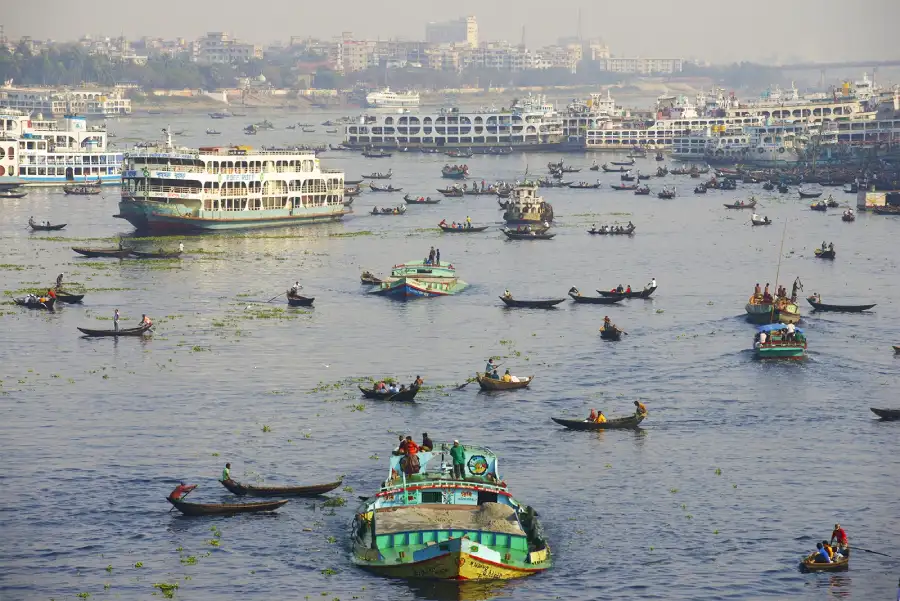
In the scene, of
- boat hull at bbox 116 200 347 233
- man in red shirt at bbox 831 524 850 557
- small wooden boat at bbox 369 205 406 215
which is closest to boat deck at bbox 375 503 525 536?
man in red shirt at bbox 831 524 850 557

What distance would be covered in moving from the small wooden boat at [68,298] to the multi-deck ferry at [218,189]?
36.7 meters

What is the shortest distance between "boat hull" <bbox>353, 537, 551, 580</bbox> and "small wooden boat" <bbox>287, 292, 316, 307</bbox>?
4616 centimetres

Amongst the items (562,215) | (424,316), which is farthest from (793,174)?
(424,316)

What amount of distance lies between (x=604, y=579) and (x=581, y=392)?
921 inches

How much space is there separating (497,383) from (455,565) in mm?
24007

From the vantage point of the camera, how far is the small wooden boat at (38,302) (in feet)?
292

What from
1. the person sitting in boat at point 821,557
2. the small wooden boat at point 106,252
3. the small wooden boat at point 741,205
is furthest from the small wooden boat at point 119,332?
the small wooden boat at point 741,205

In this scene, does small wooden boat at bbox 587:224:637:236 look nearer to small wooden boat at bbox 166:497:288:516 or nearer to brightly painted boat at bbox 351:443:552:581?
brightly painted boat at bbox 351:443:552:581

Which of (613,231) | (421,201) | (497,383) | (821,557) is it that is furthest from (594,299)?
(421,201)

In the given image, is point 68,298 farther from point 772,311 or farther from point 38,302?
point 772,311

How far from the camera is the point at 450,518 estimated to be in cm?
4588

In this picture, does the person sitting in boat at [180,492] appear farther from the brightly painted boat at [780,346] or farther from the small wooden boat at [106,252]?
the small wooden boat at [106,252]

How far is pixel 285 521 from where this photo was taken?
49.7 m

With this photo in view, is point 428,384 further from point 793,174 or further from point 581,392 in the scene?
point 793,174
